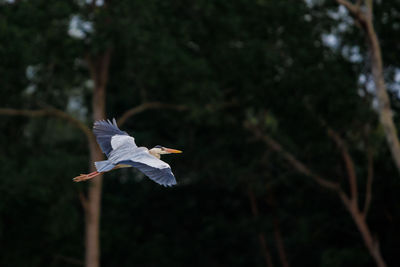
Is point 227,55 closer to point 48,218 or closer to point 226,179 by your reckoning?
point 226,179

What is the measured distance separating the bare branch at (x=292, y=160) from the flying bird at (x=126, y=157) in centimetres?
905

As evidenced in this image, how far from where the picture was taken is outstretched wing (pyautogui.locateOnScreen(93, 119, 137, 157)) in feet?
20.9

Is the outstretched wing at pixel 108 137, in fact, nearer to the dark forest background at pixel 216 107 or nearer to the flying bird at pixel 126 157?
the flying bird at pixel 126 157

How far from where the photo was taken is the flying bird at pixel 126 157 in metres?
5.23

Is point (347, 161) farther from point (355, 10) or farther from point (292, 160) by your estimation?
point (355, 10)

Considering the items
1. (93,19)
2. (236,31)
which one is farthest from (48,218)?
(236,31)

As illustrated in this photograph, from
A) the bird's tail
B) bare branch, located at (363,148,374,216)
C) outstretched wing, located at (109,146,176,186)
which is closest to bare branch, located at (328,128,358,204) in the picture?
bare branch, located at (363,148,374,216)

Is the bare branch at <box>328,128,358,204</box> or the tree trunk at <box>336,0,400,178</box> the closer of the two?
the tree trunk at <box>336,0,400,178</box>

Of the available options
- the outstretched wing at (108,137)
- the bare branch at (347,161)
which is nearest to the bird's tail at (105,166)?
the outstretched wing at (108,137)

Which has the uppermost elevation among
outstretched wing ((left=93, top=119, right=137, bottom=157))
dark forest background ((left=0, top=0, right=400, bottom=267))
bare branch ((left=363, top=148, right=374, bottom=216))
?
dark forest background ((left=0, top=0, right=400, bottom=267))

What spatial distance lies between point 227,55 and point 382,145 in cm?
418

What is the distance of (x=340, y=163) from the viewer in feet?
53.5

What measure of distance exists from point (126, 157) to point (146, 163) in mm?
391

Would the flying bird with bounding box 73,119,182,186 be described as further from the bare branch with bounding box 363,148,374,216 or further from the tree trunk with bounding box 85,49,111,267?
the bare branch with bounding box 363,148,374,216
